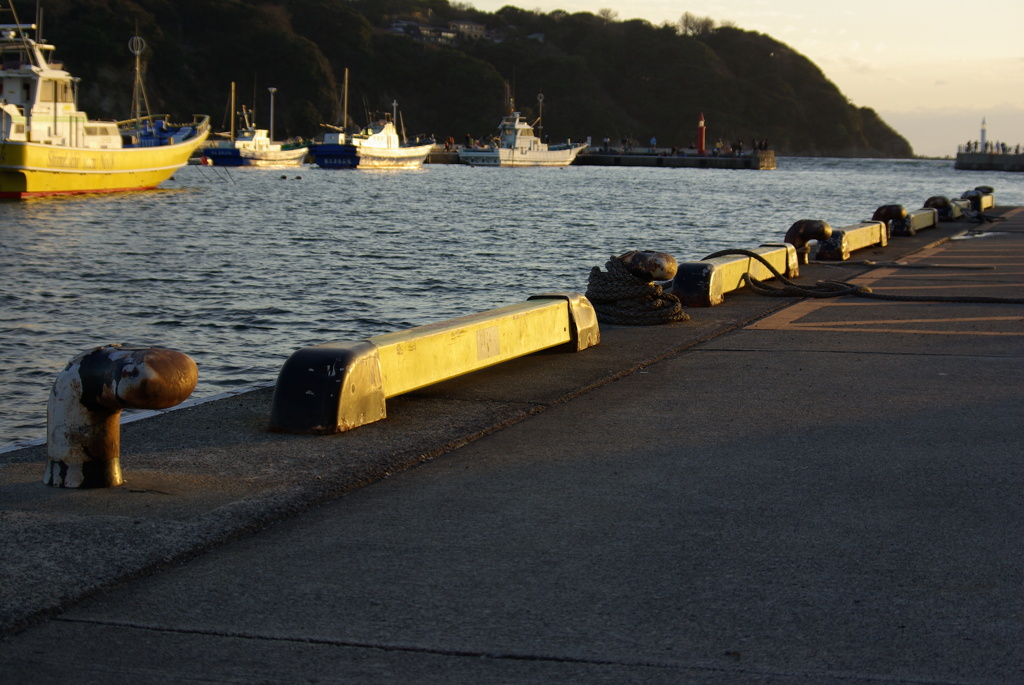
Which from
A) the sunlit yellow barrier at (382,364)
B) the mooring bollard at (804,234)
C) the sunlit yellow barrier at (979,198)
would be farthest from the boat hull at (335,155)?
the sunlit yellow barrier at (382,364)

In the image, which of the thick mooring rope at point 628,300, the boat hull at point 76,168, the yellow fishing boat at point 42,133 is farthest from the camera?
the boat hull at point 76,168

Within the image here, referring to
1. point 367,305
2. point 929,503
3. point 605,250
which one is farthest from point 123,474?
point 605,250

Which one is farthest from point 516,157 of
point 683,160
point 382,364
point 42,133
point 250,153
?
point 382,364

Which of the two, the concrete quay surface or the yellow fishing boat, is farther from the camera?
the yellow fishing boat

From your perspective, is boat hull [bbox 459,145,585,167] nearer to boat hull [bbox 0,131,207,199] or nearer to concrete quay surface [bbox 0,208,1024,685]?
boat hull [bbox 0,131,207,199]

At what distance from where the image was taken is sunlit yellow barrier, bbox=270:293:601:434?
527 cm

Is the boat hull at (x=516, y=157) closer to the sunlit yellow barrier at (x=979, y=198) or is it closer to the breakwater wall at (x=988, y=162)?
the breakwater wall at (x=988, y=162)

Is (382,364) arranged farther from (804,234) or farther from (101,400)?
(804,234)

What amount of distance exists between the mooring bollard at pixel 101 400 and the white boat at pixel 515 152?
353 ft

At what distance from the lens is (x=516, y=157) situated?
11125 centimetres

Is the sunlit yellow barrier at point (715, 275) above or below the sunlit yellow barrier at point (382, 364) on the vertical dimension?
above

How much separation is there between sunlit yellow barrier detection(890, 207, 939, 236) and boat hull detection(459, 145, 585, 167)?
90.7 m

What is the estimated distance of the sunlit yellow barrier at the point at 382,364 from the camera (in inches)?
207

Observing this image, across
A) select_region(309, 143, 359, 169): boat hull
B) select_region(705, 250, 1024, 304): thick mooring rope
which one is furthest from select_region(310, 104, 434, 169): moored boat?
select_region(705, 250, 1024, 304): thick mooring rope
